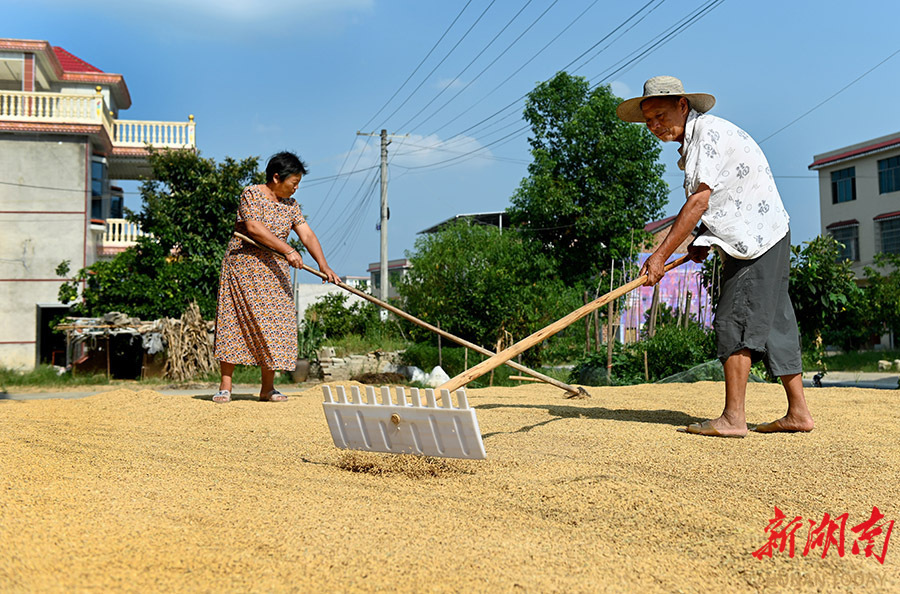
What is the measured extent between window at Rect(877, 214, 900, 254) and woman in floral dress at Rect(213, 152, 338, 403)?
1081 inches

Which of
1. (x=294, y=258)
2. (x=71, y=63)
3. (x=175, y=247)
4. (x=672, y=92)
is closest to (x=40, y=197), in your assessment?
(x=175, y=247)

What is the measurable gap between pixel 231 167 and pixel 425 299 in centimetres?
495

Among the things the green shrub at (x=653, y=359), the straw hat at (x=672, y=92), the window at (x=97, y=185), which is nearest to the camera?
the straw hat at (x=672, y=92)

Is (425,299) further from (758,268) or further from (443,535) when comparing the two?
(443,535)

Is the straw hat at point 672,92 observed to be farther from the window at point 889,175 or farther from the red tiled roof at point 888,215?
the window at point 889,175

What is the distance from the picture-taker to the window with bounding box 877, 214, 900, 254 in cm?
2662

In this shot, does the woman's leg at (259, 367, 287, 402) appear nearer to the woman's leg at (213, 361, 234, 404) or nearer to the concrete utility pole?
the woman's leg at (213, 361, 234, 404)

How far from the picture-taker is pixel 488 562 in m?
1.58

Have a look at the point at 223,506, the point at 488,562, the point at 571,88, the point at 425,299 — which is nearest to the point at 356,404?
the point at 223,506

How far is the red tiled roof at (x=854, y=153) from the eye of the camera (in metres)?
26.4

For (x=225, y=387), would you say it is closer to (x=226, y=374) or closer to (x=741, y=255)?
(x=226, y=374)

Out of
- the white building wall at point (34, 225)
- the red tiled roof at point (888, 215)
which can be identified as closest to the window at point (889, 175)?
the red tiled roof at point (888, 215)

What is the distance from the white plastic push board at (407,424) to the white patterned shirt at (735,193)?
61.6 inches

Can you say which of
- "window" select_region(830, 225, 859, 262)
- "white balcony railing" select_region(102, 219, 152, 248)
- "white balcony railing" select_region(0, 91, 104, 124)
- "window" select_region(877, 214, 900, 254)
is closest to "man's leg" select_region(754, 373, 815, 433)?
"white balcony railing" select_region(0, 91, 104, 124)
